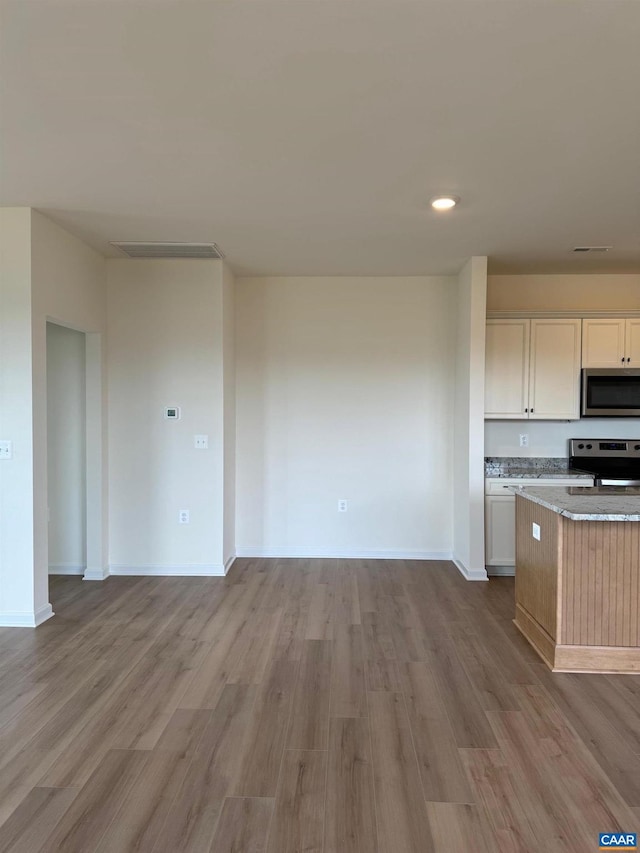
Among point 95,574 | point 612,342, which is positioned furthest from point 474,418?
point 95,574

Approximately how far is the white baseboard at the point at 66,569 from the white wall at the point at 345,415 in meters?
1.41

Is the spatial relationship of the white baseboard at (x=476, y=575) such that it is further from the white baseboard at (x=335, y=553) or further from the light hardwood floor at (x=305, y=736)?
the light hardwood floor at (x=305, y=736)

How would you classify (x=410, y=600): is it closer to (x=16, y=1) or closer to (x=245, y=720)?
(x=245, y=720)

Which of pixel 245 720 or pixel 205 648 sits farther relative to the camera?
pixel 205 648

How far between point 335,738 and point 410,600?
1.64m

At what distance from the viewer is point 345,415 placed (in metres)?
4.53

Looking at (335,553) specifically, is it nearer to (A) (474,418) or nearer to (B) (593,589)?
(A) (474,418)

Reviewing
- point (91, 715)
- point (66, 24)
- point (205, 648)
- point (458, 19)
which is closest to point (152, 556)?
point (205, 648)

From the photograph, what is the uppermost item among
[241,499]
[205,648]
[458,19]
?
[458,19]

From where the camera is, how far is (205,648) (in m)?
2.82

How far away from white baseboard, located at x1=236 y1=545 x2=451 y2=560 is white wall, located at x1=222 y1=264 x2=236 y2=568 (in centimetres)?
21

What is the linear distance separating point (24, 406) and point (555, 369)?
162 inches

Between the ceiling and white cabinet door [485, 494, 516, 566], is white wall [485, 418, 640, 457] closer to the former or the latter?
white cabinet door [485, 494, 516, 566]

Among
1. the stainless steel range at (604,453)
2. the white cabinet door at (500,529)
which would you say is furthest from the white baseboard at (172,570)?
the stainless steel range at (604,453)
